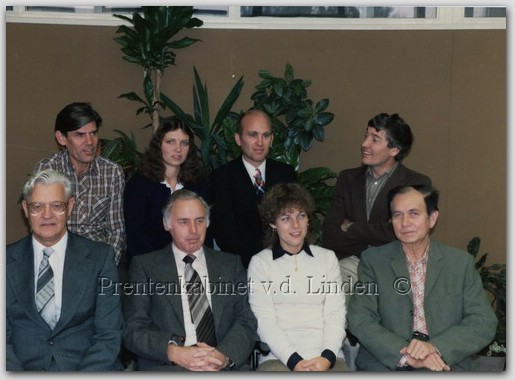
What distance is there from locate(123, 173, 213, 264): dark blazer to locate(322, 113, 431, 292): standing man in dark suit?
1.04 meters

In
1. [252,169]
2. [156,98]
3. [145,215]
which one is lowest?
[145,215]

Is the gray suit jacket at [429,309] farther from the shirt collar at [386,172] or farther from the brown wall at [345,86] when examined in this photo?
the brown wall at [345,86]

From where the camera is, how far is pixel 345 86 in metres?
5.88

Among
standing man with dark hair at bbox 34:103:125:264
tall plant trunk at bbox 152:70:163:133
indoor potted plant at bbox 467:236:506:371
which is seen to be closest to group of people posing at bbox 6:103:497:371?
standing man with dark hair at bbox 34:103:125:264

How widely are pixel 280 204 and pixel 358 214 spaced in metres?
0.80

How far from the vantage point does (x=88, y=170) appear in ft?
15.3

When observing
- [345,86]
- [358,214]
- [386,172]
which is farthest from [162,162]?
[345,86]

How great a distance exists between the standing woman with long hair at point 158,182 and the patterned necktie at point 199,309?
0.59 m

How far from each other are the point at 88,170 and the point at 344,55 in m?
2.26

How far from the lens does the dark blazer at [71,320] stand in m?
3.82

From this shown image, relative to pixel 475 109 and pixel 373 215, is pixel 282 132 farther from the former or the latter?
pixel 475 109

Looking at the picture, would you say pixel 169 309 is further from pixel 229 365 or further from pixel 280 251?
pixel 280 251

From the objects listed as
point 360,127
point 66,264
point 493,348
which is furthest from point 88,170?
point 493,348

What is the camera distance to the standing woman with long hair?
4547mm
